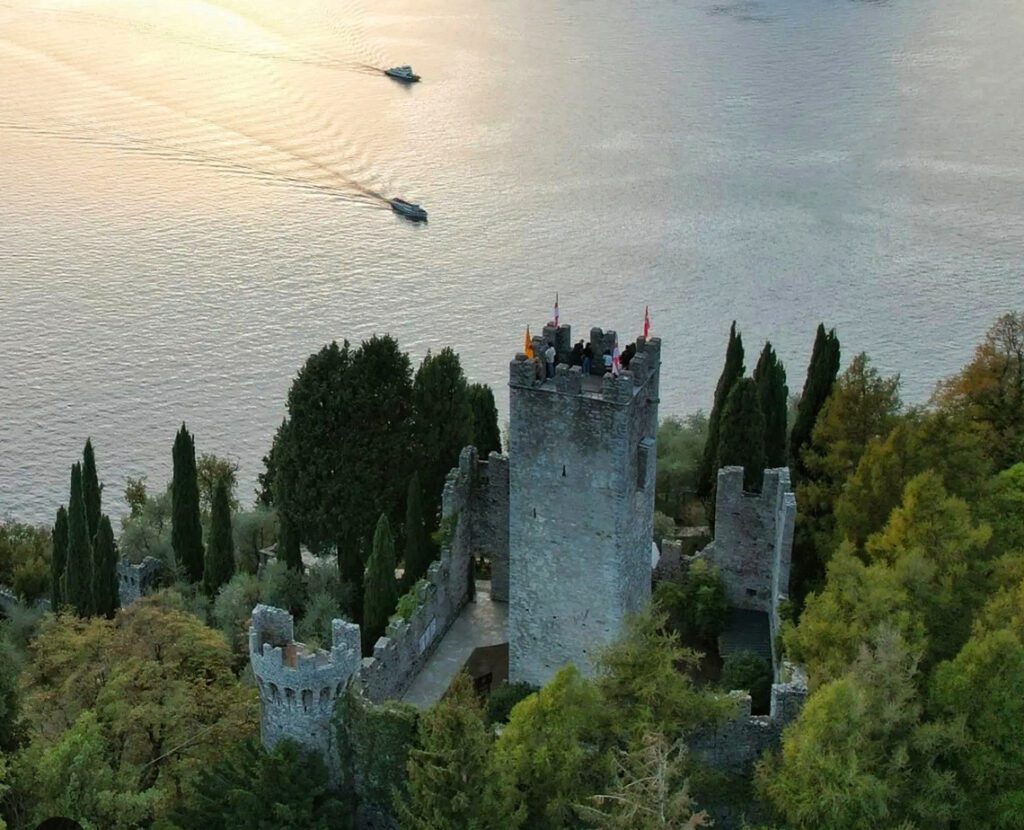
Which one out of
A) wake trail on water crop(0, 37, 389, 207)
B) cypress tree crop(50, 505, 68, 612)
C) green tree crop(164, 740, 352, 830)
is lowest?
green tree crop(164, 740, 352, 830)

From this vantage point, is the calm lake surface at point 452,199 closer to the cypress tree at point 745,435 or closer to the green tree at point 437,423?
the green tree at point 437,423

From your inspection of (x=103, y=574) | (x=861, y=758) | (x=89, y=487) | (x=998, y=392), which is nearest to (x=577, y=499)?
(x=861, y=758)

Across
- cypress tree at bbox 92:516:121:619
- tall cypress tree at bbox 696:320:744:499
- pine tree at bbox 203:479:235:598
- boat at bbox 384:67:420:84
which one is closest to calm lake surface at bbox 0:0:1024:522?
boat at bbox 384:67:420:84

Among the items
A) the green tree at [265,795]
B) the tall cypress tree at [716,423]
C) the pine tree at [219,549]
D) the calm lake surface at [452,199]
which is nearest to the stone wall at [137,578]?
the pine tree at [219,549]

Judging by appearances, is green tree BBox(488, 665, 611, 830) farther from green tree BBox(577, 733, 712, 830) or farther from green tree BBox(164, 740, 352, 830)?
green tree BBox(164, 740, 352, 830)

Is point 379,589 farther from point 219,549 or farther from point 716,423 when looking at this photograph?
point 716,423

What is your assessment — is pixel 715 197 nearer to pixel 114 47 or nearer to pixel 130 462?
pixel 130 462
